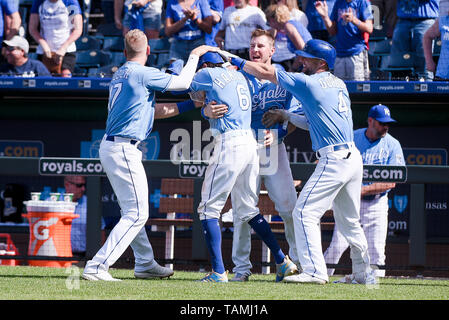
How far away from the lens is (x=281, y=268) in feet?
20.9

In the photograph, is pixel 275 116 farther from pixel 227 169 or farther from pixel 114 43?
pixel 114 43

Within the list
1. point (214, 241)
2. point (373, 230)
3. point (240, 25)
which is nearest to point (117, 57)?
point (240, 25)

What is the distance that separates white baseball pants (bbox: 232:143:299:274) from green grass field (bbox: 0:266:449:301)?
0.22m

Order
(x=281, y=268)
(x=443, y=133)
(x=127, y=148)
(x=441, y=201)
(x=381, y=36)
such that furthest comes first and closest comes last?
(x=381, y=36) → (x=443, y=133) → (x=441, y=201) → (x=281, y=268) → (x=127, y=148)

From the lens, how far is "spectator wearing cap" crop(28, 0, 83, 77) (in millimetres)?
10109

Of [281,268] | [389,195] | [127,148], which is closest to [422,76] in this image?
[389,195]

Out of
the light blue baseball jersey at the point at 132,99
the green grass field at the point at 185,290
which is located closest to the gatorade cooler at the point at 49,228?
the green grass field at the point at 185,290

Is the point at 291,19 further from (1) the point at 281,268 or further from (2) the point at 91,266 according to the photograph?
(2) the point at 91,266

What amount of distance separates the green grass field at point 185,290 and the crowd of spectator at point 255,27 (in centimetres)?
339

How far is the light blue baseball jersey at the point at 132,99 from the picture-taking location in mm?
5957

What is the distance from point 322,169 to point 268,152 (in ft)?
2.47

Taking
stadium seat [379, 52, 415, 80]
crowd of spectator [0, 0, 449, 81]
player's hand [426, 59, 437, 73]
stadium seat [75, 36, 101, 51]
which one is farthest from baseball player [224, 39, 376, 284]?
stadium seat [75, 36, 101, 51]

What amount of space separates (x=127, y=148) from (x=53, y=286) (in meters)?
1.08

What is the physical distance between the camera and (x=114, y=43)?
11.0 metres
